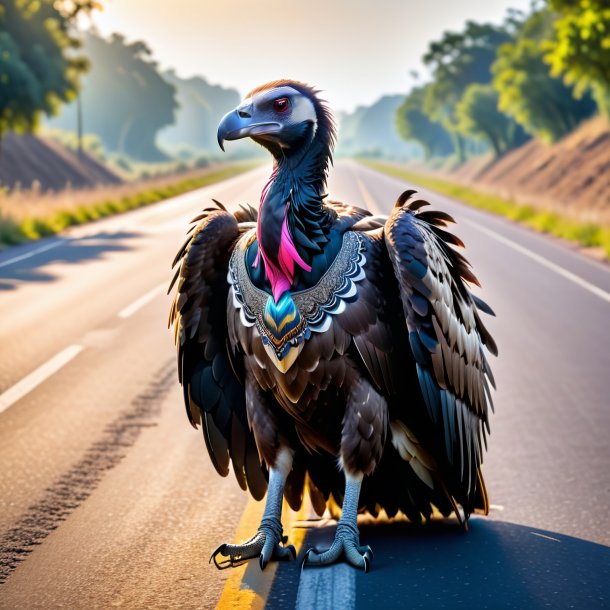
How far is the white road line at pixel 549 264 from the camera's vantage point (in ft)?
46.4

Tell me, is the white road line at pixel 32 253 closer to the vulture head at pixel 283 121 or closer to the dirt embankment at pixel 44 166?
the vulture head at pixel 283 121

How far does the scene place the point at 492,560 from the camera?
4039 mm

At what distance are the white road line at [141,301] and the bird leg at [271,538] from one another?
8.01m

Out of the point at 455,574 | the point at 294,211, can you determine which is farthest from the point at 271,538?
the point at 294,211

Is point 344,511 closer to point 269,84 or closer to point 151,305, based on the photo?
point 269,84

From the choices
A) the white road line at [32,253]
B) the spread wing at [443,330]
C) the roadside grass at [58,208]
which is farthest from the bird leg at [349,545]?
the roadside grass at [58,208]

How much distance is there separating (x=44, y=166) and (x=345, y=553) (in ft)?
179

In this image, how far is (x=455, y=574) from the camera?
3855mm

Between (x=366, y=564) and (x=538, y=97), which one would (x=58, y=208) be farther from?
(x=538, y=97)

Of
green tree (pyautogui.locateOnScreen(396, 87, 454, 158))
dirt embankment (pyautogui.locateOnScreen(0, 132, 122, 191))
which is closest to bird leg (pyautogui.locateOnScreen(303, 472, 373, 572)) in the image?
dirt embankment (pyautogui.locateOnScreen(0, 132, 122, 191))

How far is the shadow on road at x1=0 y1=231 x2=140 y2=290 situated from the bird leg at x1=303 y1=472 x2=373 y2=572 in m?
11.0

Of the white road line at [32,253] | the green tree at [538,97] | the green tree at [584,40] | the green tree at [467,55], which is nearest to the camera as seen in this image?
the white road line at [32,253]

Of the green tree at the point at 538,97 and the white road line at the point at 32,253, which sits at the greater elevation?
the green tree at the point at 538,97

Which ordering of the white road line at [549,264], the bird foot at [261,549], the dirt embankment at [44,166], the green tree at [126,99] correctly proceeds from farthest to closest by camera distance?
the green tree at [126,99], the dirt embankment at [44,166], the white road line at [549,264], the bird foot at [261,549]
